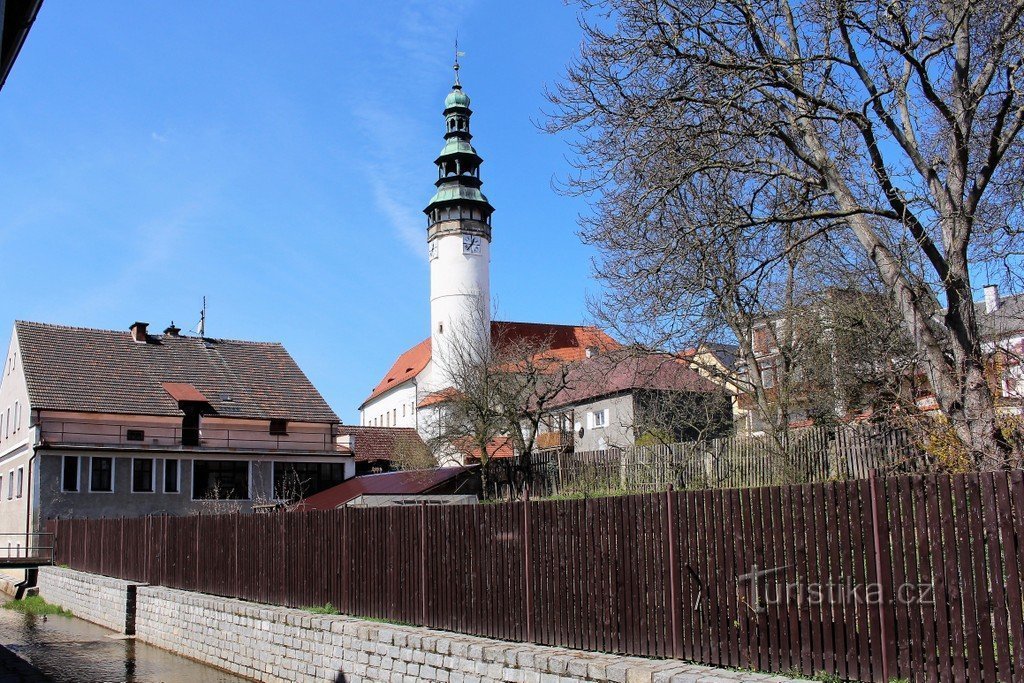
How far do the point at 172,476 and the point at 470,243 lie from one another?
1310 inches

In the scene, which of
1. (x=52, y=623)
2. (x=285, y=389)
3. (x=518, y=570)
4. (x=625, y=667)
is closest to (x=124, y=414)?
(x=285, y=389)

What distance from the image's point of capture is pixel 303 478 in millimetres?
39125

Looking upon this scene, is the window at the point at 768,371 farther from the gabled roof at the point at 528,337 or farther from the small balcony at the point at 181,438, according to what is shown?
the gabled roof at the point at 528,337

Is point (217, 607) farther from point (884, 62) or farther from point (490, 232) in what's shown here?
point (490, 232)

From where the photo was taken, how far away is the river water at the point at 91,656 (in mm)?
14820

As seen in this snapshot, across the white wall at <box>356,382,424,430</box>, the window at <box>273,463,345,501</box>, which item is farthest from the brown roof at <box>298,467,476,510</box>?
the white wall at <box>356,382,424,430</box>

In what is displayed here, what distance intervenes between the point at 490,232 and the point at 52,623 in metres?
48.0

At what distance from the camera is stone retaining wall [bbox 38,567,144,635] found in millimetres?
20125

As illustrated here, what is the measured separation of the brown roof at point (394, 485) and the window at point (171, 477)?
6018 mm

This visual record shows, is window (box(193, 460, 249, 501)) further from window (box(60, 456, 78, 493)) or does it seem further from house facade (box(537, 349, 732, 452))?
house facade (box(537, 349, 732, 452))

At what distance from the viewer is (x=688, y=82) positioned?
39.6 feet

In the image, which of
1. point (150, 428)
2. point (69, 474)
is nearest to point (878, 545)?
point (69, 474)

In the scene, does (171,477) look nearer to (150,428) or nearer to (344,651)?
(150,428)

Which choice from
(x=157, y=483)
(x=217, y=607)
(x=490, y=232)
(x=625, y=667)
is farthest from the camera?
(x=490, y=232)
